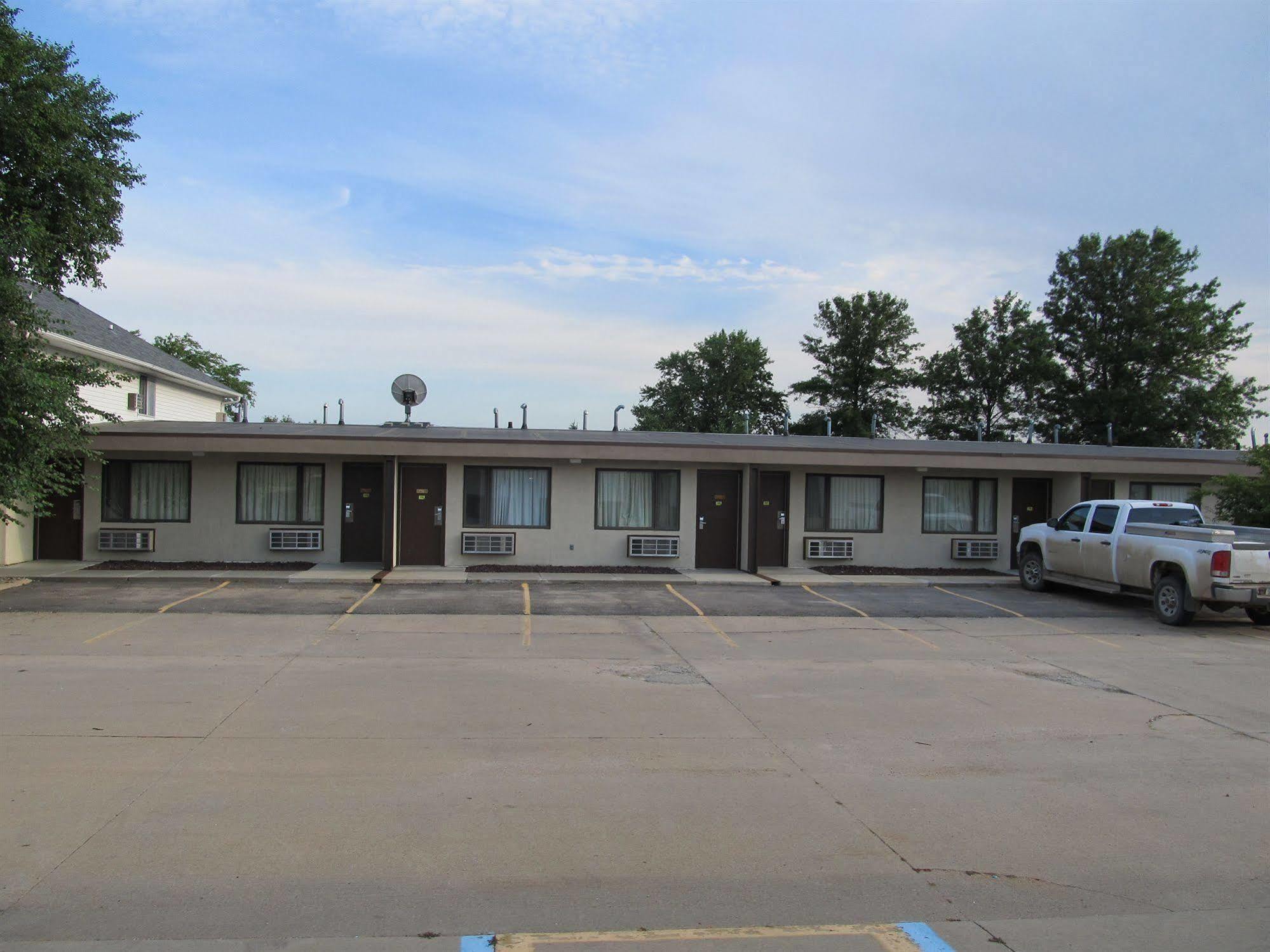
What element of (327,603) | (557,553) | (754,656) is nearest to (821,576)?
(557,553)

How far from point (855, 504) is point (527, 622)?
424 inches

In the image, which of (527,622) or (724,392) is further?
(724,392)

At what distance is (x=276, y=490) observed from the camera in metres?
19.9

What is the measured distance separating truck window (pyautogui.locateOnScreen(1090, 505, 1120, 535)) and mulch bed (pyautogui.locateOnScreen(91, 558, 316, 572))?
15762 mm

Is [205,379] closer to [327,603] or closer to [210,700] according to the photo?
[327,603]

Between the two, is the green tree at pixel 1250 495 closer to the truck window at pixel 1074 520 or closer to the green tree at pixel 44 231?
the truck window at pixel 1074 520

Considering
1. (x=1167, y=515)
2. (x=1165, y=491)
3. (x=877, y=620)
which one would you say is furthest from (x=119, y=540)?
(x=1165, y=491)

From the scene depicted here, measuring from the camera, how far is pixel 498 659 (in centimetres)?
1077

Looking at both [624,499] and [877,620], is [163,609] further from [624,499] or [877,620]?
[877,620]

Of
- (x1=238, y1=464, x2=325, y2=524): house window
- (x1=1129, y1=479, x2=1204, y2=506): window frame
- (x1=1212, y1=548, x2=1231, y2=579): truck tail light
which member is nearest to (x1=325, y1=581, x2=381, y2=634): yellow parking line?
(x1=238, y1=464, x2=325, y2=524): house window

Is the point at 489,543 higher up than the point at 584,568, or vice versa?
the point at 489,543

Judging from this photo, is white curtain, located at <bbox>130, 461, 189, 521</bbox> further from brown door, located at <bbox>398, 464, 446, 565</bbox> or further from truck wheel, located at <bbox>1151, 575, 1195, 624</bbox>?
truck wheel, located at <bbox>1151, 575, 1195, 624</bbox>

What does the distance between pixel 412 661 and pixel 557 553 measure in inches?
382

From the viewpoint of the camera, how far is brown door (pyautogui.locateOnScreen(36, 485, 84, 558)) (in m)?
19.3
